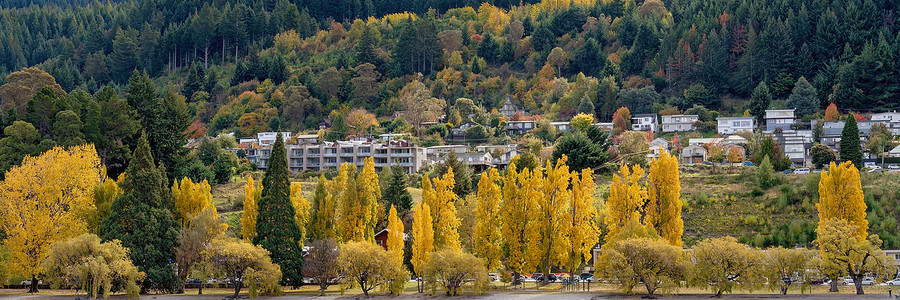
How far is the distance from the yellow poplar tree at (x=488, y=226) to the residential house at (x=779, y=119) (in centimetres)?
6340

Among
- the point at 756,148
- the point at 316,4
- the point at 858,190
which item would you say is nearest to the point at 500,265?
the point at 858,190

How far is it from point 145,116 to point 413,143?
3598cm

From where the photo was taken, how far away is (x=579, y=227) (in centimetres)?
5153

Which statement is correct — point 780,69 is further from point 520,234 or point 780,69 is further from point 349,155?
point 520,234

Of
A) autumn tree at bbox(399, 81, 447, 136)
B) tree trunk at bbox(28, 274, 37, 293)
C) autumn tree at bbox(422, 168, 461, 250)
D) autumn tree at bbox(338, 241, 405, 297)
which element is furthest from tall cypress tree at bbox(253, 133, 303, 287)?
autumn tree at bbox(399, 81, 447, 136)

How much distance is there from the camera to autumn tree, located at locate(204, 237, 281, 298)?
158ft

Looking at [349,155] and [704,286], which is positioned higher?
[349,155]

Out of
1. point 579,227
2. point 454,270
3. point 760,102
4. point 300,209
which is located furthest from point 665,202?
point 760,102

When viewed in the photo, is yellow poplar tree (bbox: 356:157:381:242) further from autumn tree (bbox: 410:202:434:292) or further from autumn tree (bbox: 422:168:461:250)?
autumn tree (bbox: 410:202:434:292)

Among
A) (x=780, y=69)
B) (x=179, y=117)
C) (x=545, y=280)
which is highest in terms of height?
(x=780, y=69)

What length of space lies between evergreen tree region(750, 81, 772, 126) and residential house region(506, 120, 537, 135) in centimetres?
2729

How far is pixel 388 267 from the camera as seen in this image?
47781mm

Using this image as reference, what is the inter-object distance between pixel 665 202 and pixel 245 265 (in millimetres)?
24340

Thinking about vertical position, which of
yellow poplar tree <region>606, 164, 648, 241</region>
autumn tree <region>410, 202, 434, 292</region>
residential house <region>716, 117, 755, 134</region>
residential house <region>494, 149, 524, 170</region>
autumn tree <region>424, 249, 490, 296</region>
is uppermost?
residential house <region>716, 117, 755, 134</region>
